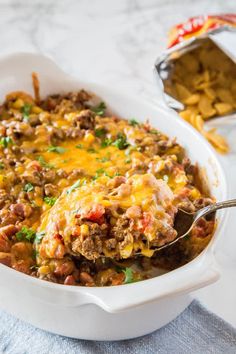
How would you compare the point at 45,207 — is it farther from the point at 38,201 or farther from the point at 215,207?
the point at 215,207

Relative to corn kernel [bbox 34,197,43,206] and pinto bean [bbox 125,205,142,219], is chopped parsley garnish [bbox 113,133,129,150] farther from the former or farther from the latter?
pinto bean [bbox 125,205,142,219]

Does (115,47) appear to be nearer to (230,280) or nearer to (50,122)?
(50,122)

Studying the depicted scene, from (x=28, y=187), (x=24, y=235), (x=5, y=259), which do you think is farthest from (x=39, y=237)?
(x=28, y=187)

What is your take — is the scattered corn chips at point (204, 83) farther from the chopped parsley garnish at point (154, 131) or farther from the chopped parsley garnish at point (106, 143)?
the chopped parsley garnish at point (106, 143)

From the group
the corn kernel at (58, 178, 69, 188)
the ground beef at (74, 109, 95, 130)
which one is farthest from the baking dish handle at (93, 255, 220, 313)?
the ground beef at (74, 109, 95, 130)

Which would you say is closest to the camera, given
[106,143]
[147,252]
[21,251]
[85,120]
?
[147,252]
